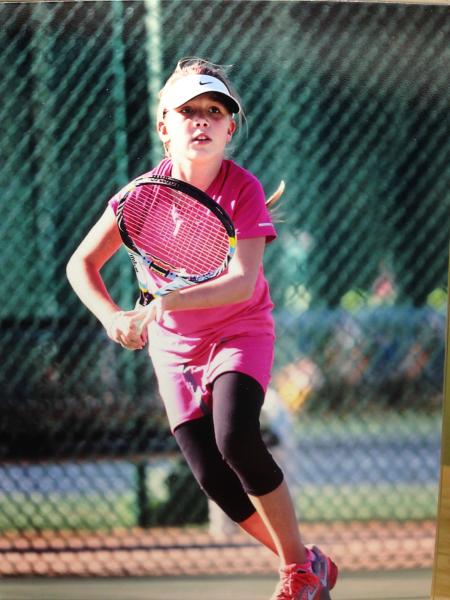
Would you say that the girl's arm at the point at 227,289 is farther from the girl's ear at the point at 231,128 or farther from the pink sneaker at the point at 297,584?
the pink sneaker at the point at 297,584

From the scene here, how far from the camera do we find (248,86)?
10.9 feet

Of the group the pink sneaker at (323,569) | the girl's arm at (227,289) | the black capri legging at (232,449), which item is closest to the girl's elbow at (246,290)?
the girl's arm at (227,289)

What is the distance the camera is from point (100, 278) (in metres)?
3.36

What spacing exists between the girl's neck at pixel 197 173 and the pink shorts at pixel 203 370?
439mm

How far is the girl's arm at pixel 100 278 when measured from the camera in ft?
10.9


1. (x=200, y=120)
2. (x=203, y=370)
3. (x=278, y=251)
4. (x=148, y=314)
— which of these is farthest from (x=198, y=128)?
(x=203, y=370)

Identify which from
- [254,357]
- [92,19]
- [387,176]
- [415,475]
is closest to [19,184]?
[92,19]

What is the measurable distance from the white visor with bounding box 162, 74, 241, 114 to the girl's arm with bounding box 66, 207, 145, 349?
353 mm

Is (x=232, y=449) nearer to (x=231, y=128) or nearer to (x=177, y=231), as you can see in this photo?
(x=177, y=231)

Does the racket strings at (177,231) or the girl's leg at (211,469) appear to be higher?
the racket strings at (177,231)

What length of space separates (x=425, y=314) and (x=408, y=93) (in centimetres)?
63

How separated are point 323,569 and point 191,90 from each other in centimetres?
138

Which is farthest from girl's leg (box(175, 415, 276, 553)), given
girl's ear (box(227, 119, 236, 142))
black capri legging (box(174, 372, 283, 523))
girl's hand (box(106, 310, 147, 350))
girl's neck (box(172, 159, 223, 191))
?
girl's ear (box(227, 119, 236, 142))

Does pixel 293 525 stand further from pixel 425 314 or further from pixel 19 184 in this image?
pixel 19 184
